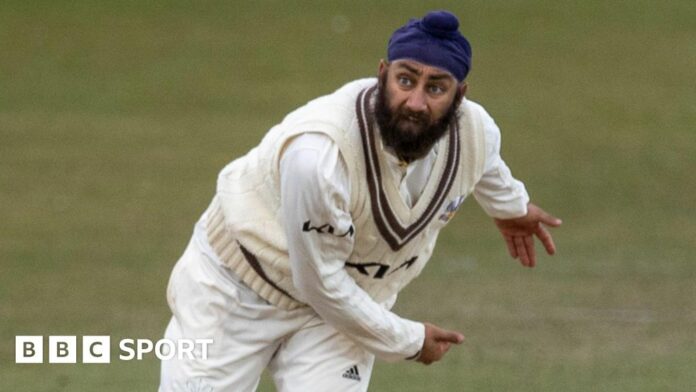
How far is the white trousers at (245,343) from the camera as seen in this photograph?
19.7ft

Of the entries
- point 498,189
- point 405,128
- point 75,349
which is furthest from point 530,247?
point 75,349

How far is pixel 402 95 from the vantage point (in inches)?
218

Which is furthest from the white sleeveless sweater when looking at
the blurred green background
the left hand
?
the blurred green background

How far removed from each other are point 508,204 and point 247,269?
109cm

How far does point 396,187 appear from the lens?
225 inches

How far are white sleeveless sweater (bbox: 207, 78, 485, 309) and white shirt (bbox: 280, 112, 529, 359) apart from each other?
45 mm

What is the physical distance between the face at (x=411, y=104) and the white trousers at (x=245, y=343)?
0.83 meters

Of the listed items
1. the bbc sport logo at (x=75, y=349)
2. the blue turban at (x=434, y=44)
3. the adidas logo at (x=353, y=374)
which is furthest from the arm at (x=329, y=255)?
the bbc sport logo at (x=75, y=349)

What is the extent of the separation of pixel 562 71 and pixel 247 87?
9.46 feet

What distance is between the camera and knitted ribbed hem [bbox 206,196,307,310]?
5996 millimetres

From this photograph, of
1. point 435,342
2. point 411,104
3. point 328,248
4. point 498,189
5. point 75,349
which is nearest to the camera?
point 411,104

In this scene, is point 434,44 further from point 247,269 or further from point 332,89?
point 332,89

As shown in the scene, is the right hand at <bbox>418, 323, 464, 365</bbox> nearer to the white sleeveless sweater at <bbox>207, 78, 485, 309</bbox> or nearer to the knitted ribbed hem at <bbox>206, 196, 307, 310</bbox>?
the white sleeveless sweater at <bbox>207, 78, 485, 309</bbox>

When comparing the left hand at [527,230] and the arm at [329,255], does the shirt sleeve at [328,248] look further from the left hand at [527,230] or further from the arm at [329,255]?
the left hand at [527,230]
